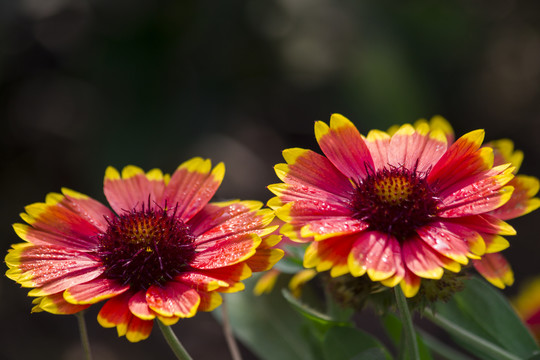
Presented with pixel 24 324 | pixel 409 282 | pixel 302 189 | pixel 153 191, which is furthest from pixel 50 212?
pixel 24 324

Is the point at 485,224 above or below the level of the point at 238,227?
below

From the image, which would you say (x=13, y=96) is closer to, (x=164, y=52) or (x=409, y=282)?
(x=164, y=52)

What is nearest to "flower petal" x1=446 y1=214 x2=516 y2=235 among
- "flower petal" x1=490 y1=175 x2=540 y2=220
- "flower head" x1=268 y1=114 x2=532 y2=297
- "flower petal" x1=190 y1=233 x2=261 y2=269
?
"flower head" x1=268 y1=114 x2=532 y2=297

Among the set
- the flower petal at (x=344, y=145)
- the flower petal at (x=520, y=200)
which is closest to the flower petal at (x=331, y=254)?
the flower petal at (x=344, y=145)

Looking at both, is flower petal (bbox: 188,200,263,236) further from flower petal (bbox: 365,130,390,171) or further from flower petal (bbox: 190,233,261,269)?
flower petal (bbox: 365,130,390,171)

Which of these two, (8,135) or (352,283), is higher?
(8,135)

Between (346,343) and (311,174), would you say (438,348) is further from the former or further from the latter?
(311,174)

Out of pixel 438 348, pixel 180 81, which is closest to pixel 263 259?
pixel 438 348
